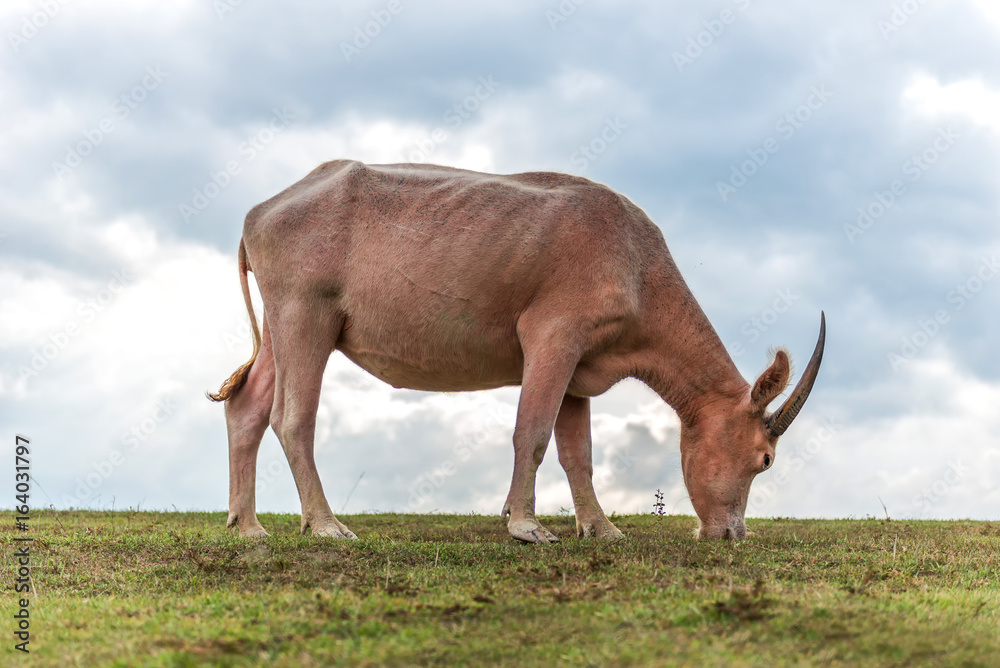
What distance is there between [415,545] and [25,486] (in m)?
3.01

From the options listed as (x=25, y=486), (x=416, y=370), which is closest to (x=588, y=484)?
(x=416, y=370)

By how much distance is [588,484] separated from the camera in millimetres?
9320

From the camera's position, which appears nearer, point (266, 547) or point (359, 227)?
point (266, 547)

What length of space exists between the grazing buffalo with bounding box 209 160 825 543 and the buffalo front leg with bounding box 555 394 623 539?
0.6 inches

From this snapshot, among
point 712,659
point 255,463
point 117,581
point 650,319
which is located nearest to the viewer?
point 712,659

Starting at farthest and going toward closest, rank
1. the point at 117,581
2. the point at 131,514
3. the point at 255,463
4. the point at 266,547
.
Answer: the point at 131,514 < the point at 255,463 < the point at 266,547 < the point at 117,581

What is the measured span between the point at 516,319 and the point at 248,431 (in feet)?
10.8

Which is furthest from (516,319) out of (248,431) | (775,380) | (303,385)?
(248,431)

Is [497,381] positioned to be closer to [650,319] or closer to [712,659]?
[650,319]

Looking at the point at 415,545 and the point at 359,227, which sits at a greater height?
the point at 359,227

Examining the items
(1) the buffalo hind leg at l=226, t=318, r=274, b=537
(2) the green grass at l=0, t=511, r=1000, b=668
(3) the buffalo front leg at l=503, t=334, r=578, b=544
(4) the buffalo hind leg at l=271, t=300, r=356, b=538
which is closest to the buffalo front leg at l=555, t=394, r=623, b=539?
(2) the green grass at l=0, t=511, r=1000, b=668

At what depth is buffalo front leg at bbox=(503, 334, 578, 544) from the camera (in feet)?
26.8

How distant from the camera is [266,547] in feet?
24.2

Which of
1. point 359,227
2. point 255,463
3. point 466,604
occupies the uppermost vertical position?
point 359,227
